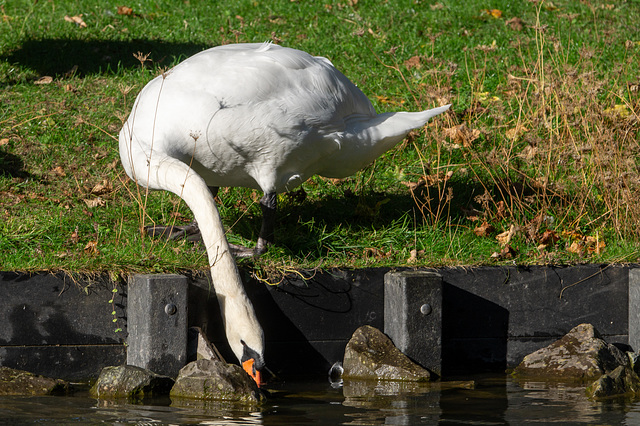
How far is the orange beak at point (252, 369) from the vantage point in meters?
4.80

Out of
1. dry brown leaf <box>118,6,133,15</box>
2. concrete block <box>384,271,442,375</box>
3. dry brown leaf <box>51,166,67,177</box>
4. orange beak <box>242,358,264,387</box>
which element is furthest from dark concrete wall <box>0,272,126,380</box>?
dry brown leaf <box>118,6,133,15</box>

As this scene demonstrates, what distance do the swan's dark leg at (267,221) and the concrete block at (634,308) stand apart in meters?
2.52

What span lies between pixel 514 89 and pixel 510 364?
3948 millimetres

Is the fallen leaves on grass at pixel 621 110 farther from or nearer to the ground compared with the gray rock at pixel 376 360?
farther from the ground

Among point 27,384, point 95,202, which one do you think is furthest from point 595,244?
point 27,384

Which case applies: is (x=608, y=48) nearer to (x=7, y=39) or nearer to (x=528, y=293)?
(x=528, y=293)

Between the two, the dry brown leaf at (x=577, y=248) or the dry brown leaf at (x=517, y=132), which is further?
the dry brown leaf at (x=517, y=132)

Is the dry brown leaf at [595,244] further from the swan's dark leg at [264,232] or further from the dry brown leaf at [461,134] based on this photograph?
the swan's dark leg at [264,232]

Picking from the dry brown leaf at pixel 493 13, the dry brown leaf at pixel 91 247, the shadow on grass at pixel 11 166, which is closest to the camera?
the dry brown leaf at pixel 91 247

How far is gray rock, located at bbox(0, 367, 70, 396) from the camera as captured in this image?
4648mm

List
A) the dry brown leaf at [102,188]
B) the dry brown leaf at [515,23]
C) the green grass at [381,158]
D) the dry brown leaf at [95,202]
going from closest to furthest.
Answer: the green grass at [381,158], the dry brown leaf at [95,202], the dry brown leaf at [102,188], the dry brown leaf at [515,23]

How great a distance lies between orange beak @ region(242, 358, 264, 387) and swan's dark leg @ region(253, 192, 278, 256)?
1251 mm

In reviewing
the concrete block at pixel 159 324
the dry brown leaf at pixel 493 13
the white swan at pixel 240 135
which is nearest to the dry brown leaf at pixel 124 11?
the dry brown leaf at pixel 493 13

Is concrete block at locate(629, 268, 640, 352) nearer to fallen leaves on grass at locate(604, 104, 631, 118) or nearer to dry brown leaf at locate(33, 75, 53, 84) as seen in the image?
fallen leaves on grass at locate(604, 104, 631, 118)
